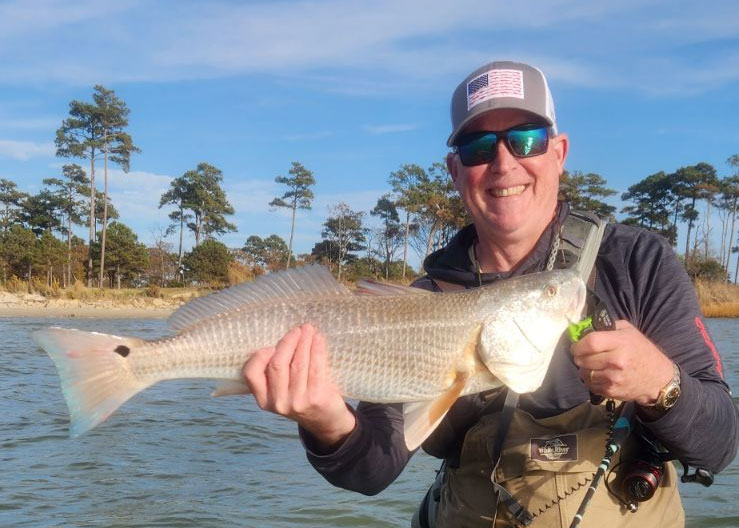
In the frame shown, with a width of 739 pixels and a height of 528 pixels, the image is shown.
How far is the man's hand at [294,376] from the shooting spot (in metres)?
2.80

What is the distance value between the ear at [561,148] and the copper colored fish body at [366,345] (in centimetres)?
105

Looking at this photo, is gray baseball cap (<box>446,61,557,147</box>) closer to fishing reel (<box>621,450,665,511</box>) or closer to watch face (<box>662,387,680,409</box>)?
watch face (<box>662,387,680,409</box>)

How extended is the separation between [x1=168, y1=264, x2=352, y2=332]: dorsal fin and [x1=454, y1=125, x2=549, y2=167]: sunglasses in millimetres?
1069

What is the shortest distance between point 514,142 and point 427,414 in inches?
57.7

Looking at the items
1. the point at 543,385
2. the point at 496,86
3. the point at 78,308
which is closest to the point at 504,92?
the point at 496,86

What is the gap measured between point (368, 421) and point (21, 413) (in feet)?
27.6

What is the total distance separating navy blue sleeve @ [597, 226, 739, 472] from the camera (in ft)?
8.58

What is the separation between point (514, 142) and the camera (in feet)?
11.3

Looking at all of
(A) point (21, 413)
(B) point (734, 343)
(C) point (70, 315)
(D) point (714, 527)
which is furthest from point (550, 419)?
(C) point (70, 315)

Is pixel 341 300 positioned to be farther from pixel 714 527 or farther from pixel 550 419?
pixel 714 527

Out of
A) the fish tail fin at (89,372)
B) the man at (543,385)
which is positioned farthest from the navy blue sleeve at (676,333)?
the fish tail fin at (89,372)

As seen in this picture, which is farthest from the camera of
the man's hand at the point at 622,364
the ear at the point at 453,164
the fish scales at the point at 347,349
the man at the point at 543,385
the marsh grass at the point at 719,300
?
the marsh grass at the point at 719,300

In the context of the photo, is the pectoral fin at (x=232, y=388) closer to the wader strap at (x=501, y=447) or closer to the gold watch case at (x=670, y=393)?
the wader strap at (x=501, y=447)

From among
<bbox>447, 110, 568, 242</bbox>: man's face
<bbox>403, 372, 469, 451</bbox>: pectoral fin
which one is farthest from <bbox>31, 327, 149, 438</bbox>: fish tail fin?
<bbox>447, 110, 568, 242</bbox>: man's face
